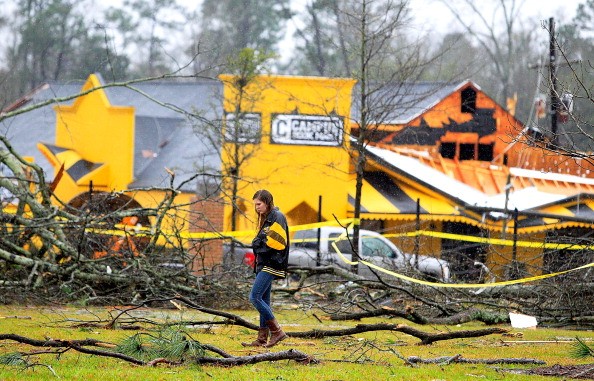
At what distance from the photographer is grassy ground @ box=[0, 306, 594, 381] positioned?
8.60 meters

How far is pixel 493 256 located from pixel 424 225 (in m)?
6.95

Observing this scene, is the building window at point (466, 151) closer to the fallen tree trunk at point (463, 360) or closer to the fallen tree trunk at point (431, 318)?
the fallen tree trunk at point (431, 318)

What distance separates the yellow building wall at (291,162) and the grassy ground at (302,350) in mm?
10862

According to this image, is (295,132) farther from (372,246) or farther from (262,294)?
(262,294)

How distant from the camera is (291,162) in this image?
27.6m

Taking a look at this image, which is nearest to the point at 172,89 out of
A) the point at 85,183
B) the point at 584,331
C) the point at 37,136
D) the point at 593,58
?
the point at 37,136

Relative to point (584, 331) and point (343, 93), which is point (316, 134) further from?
point (584, 331)

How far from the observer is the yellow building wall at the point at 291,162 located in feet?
84.4

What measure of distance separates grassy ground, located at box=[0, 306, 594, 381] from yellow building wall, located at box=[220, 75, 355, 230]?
1086 cm

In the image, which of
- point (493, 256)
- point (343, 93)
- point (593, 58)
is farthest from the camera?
point (593, 58)

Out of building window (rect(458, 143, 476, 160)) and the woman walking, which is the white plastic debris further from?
building window (rect(458, 143, 476, 160))

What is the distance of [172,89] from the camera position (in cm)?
3941

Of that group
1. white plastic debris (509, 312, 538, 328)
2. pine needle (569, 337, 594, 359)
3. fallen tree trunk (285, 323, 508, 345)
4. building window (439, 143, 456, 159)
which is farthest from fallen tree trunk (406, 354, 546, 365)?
building window (439, 143, 456, 159)

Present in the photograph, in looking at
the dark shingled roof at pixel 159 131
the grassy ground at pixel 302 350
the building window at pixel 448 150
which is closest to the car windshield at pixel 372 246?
the dark shingled roof at pixel 159 131
